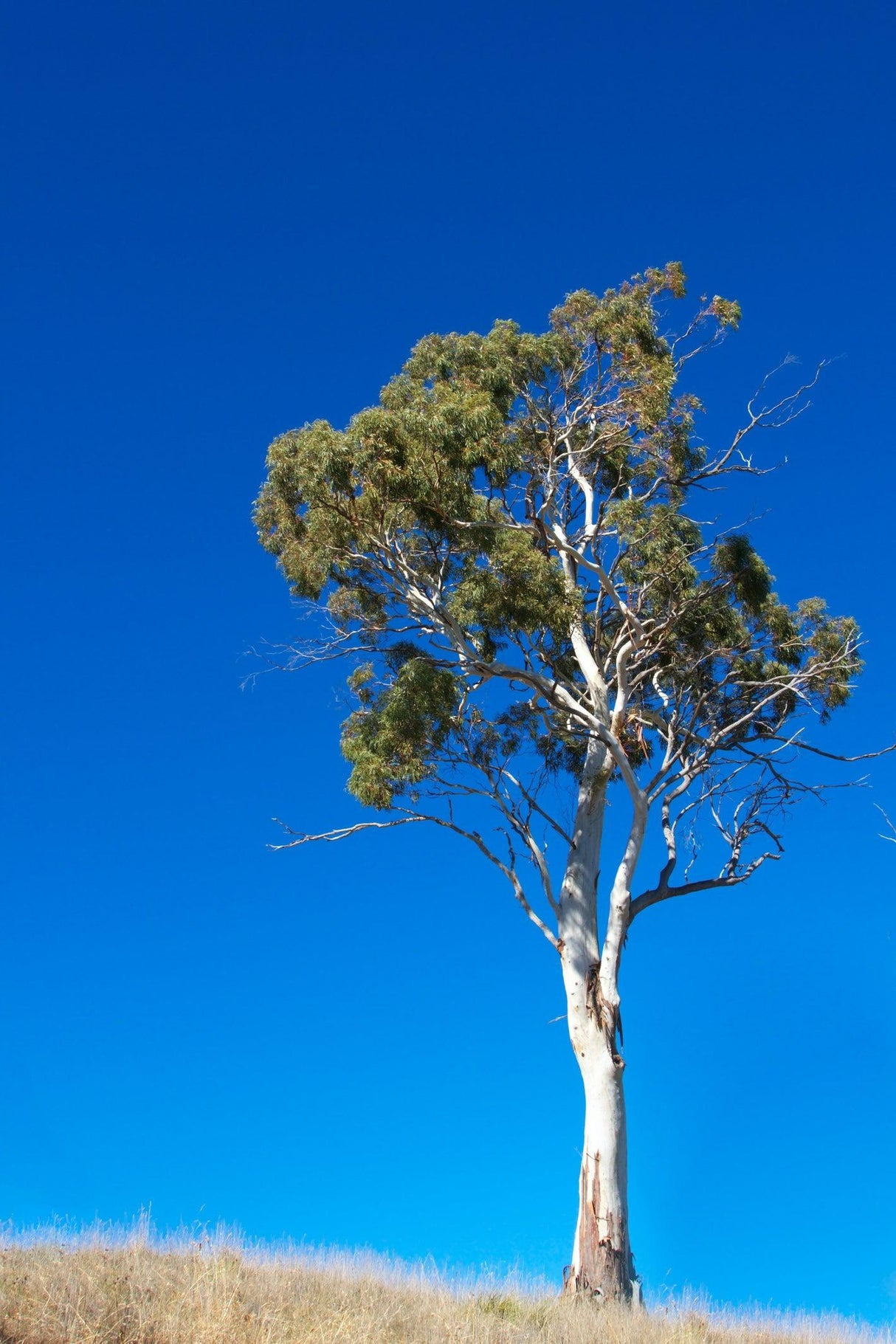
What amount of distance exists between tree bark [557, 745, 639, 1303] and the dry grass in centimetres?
76

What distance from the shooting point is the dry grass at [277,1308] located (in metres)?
7.23

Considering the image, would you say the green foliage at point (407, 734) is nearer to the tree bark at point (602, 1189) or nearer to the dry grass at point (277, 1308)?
the tree bark at point (602, 1189)

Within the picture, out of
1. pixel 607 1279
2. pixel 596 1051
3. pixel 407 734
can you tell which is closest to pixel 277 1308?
pixel 607 1279

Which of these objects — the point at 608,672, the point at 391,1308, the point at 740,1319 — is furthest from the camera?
the point at 608,672

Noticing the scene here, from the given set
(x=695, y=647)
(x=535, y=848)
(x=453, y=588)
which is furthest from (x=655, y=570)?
(x=535, y=848)

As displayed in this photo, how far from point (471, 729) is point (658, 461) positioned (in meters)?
3.92

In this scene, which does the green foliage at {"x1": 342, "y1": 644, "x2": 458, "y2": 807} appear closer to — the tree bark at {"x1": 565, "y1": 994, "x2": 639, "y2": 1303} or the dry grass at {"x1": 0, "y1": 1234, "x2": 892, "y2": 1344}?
the tree bark at {"x1": 565, "y1": 994, "x2": 639, "y2": 1303}

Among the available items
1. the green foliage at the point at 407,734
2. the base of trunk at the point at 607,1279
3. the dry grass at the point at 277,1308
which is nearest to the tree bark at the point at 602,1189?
the base of trunk at the point at 607,1279

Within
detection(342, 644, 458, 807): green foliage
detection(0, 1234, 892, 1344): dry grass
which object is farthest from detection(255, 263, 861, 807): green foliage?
detection(0, 1234, 892, 1344): dry grass

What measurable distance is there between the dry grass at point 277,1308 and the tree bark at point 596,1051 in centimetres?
76

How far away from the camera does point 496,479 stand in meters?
13.5

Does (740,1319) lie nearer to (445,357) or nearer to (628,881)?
(628,881)

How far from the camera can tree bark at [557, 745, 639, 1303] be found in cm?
1133

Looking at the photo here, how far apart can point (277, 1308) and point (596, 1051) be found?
494cm
